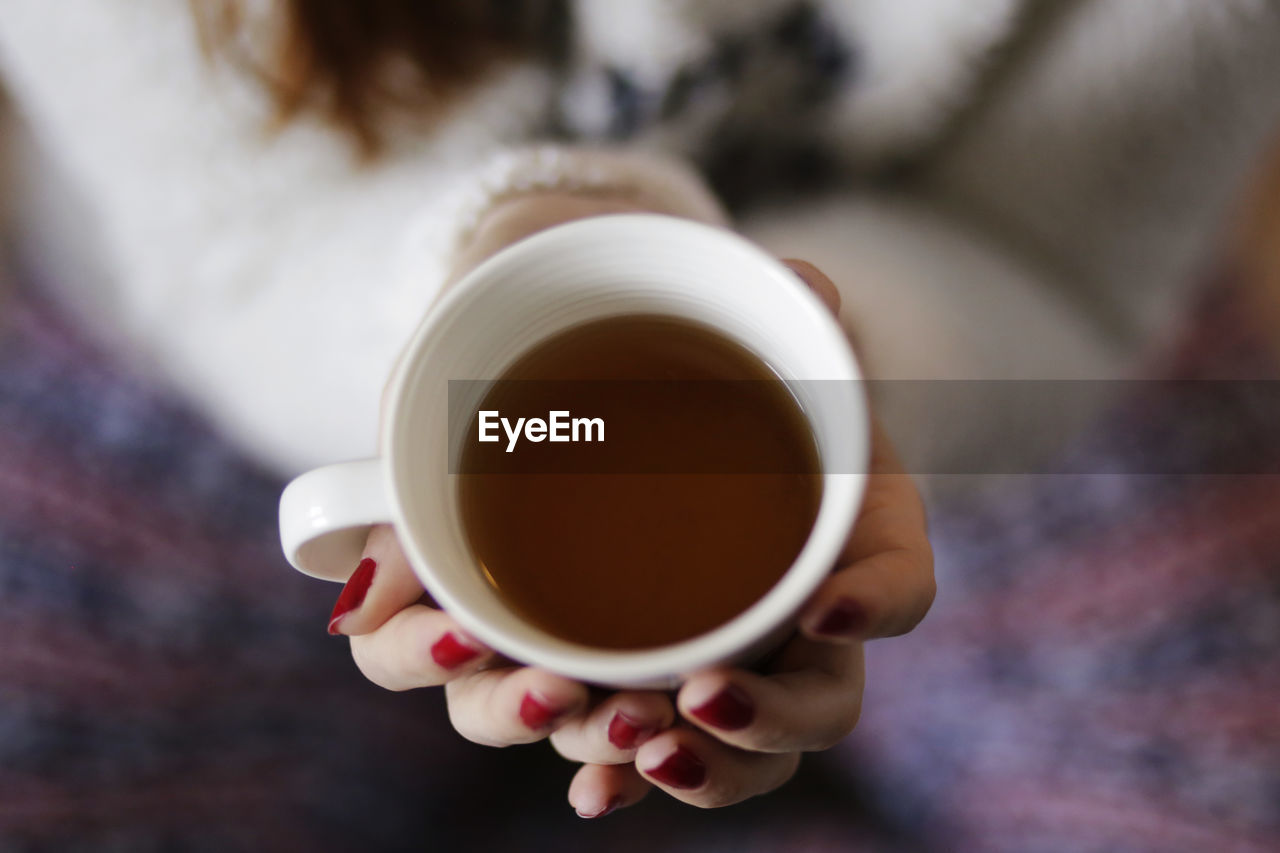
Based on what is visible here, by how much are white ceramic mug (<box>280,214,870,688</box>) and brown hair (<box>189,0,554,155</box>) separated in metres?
0.42

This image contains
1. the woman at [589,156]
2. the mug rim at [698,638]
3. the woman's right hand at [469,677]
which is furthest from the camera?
the woman at [589,156]

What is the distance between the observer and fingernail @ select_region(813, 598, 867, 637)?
39 cm

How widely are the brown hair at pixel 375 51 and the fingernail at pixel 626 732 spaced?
590 millimetres

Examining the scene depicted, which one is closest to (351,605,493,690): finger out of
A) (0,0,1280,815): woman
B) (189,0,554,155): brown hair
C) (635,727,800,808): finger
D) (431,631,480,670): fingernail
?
(431,631,480,670): fingernail

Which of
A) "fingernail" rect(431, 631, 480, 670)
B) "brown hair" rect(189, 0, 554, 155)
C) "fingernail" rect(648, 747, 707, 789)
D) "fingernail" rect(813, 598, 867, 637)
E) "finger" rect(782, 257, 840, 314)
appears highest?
"brown hair" rect(189, 0, 554, 155)

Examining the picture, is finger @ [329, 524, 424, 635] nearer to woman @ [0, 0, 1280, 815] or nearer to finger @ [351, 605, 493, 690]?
finger @ [351, 605, 493, 690]

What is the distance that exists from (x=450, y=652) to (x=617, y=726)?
11cm

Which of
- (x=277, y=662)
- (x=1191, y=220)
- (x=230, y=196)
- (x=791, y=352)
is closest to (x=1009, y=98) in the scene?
(x=1191, y=220)

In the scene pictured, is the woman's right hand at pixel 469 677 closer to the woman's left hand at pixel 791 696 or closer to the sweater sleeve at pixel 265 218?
the woman's left hand at pixel 791 696

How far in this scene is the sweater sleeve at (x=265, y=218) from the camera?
0.68 metres

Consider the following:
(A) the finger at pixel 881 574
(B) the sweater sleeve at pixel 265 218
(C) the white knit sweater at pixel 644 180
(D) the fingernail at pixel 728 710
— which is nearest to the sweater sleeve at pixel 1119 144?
(C) the white knit sweater at pixel 644 180

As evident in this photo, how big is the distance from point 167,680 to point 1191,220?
3.69 feet

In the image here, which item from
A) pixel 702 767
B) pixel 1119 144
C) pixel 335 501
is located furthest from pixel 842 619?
pixel 1119 144

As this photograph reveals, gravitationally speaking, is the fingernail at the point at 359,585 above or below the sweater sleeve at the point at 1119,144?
below
